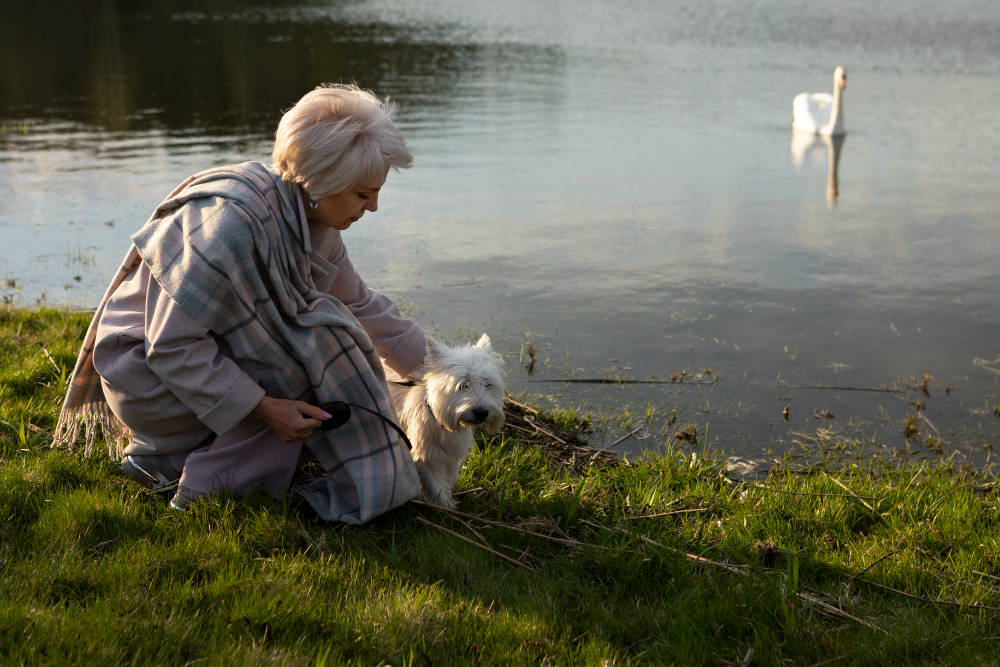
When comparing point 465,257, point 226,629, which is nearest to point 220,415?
point 226,629

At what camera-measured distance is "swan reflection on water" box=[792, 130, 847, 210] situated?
1220cm

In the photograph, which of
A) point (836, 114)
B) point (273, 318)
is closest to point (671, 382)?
point (273, 318)

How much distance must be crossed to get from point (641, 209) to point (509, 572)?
799cm

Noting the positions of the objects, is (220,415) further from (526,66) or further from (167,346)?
(526,66)

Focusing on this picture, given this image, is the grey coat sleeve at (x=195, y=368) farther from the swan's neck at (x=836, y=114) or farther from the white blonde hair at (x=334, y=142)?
the swan's neck at (x=836, y=114)

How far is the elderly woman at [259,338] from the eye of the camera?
3.28 meters

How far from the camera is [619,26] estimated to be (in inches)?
1273

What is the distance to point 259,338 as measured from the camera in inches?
133

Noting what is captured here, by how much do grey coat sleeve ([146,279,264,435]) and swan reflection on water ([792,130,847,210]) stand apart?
1018 centimetres

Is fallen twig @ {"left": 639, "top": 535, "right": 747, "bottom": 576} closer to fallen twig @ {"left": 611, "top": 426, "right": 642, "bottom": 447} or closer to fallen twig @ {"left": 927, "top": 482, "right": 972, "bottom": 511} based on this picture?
fallen twig @ {"left": 927, "top": 482, "right": 972, "bottom": 511}

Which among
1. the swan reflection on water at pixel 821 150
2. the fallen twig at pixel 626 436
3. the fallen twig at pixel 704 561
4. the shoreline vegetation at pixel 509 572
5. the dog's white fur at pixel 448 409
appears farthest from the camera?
the swan reflection on water at pixel 821 150

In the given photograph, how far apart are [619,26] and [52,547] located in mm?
32738

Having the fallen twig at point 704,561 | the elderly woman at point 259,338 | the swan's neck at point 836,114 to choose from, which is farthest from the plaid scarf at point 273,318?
the swan's neck at point 836,114

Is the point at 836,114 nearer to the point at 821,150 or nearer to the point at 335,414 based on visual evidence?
the point at 821,150
